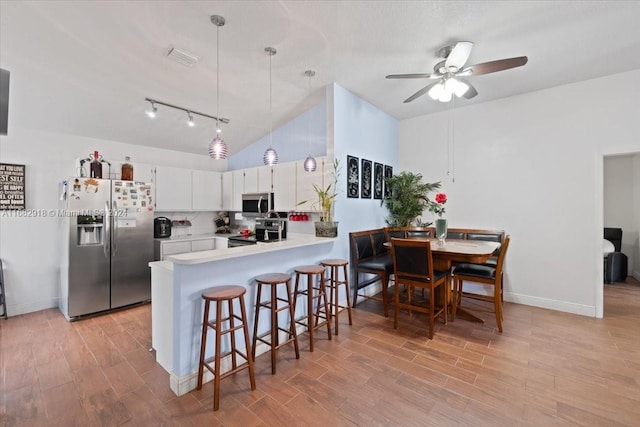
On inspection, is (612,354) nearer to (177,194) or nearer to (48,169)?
(177,194)

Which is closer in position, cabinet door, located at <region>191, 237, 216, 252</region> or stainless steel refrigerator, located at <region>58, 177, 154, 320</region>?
stainless steel refrigerator, located at <region>58, 177, 154, 320</region>

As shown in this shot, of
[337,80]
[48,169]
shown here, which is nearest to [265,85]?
[337,80]

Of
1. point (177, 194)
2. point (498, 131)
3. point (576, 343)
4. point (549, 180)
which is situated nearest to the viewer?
point (576, 343)

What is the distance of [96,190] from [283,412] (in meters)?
3.50

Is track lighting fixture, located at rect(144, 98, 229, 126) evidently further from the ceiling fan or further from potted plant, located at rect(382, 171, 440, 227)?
potted plant, located at rect(382, 171, 440, 227)

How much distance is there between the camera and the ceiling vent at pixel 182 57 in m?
2.67

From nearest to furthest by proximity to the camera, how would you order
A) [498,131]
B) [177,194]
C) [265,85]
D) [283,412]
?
1. [283,412]
2. [265,85]
3. [498,131]
4. [177,194]

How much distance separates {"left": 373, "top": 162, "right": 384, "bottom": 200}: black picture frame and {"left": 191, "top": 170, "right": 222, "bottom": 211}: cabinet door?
2928mm

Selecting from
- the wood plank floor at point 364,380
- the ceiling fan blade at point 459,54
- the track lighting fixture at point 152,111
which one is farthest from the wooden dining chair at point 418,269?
the track lighting fixture at point 152,111

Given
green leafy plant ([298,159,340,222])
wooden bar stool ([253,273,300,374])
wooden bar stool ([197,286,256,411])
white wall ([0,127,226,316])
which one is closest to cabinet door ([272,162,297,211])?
green leafy plant ([298,159,340,222])

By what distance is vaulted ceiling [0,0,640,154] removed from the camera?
7.43 feet

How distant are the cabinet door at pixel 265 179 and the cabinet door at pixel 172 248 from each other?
149cm

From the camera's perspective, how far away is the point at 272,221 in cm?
418

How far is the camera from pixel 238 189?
4.99 m
